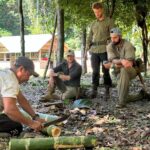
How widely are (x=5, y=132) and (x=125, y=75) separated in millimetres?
3135

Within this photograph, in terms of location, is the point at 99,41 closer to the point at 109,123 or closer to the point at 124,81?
the point at 124,81

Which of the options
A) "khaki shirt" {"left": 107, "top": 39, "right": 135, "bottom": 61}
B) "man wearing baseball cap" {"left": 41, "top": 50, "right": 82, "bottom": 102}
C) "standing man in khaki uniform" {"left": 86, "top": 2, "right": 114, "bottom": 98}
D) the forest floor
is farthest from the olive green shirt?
the forest floor

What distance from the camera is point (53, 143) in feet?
17.4

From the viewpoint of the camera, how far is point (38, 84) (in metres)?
14.8

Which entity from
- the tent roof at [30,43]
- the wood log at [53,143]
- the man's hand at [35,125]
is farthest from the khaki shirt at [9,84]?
the tent roof at [30,43]

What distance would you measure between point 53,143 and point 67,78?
15.0 ft

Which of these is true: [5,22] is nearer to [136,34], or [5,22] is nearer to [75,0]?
[136,34]

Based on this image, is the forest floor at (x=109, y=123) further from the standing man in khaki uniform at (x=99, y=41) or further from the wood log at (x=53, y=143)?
the standing man in khaki uniform at (x=99, y=41)

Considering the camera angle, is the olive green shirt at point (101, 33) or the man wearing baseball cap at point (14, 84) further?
the olive green shirt at point (101, 33)

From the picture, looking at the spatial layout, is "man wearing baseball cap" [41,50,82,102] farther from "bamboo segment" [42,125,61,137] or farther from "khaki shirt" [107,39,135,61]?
"bamboo segment" [42,125,61,137]

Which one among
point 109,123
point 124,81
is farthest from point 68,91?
point 109,123

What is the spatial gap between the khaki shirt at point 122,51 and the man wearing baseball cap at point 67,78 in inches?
41.8

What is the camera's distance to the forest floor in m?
5.89

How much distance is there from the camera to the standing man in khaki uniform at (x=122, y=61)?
28.4 feet
